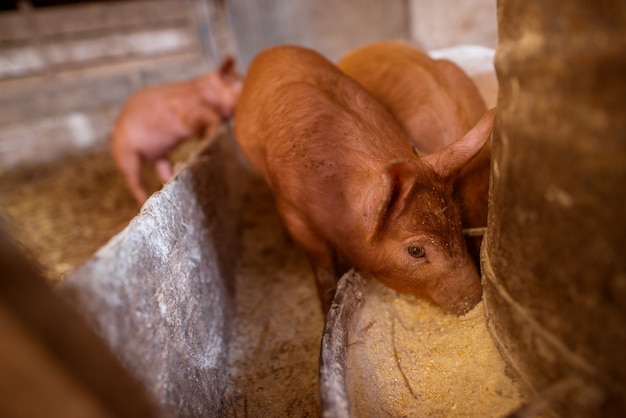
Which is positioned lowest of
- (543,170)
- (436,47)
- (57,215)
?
(57,215)

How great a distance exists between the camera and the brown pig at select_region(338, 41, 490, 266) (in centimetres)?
233

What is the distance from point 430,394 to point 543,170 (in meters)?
0.98

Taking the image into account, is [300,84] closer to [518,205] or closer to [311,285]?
[311,285]

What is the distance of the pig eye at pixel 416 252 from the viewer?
2.08 meters

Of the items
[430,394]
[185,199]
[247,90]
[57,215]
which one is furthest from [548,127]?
[57,215]

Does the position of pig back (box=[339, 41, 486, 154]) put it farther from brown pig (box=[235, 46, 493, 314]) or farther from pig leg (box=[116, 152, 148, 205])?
pig leg (box=[116, 152, 148, 205])

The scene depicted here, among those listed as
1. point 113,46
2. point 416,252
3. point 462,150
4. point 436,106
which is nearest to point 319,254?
point 416,252

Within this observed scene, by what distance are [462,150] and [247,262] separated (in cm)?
198

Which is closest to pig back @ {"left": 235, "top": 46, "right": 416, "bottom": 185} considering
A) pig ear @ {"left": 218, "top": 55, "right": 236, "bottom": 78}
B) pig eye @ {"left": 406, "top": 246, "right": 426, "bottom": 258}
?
pig eye @ {"left": 406, "top": 246, "right": 426, "bottom": 258}

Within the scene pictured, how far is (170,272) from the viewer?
182cm

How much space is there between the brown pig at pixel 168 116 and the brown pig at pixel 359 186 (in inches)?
78.5

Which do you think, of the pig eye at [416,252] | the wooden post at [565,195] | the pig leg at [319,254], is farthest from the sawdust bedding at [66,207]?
the wooden post at [565,195]

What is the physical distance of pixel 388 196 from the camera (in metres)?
1.83

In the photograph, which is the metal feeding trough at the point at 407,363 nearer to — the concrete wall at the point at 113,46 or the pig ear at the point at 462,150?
the pig ear at the point at 462,150
